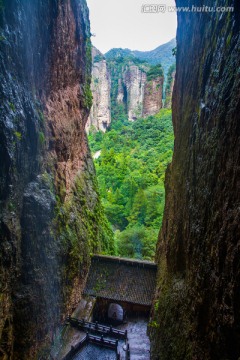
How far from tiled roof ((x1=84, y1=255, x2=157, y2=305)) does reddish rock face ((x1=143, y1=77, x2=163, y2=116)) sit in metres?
73.0

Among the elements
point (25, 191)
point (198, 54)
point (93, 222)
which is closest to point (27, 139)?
point (25, 191)

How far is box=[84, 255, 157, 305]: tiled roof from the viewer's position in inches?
797

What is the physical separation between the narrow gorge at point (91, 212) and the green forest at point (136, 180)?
5.47m

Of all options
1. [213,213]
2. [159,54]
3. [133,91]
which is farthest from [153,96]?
[159,54]

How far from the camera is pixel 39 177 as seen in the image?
14617mm

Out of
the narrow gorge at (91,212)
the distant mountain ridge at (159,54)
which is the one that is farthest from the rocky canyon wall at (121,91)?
the narrow gorge at (91,212)

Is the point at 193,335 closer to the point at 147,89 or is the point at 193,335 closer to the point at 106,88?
the point at 147,89

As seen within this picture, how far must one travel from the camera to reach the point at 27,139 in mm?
13219

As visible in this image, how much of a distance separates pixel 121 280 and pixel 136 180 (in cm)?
2904

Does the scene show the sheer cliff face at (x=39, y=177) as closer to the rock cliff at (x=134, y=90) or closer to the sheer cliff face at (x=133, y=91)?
the sheer cliff face at (x=133, y=91)

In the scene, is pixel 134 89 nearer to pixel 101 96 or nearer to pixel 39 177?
pixel 101 96

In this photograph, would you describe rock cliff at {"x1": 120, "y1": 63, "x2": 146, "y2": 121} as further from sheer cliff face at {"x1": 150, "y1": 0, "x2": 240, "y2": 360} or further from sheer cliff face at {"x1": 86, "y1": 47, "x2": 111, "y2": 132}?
sheer cliff face at {"x1": 150, "y1": 0, "x2": 240, "y2": 360}

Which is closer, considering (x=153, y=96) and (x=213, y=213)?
(x=213, y=213)

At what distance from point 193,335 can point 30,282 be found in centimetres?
768
